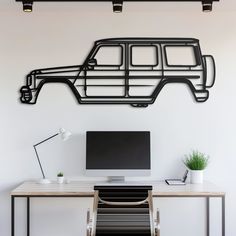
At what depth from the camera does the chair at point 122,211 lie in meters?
3.79

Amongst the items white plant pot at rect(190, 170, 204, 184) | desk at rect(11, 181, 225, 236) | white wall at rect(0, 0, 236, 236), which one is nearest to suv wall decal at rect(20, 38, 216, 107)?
white wall at rect(0, 0, 236, 236)

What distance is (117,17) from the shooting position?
189 inches

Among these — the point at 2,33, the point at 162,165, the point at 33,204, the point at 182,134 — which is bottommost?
the point at 33,204

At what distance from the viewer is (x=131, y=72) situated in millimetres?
4797

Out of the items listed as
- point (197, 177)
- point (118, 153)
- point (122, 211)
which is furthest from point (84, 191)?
point (197, 177)

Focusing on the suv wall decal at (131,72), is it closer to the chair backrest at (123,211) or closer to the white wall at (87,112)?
the white wall at (87,112)

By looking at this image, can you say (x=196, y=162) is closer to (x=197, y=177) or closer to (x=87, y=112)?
(x=197, y=177)

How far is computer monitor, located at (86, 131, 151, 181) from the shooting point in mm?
4609

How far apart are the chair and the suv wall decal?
1231mm

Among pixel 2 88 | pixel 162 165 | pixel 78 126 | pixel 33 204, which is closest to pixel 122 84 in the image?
pixel 78 126

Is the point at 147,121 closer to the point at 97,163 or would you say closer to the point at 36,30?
the point at 97,163

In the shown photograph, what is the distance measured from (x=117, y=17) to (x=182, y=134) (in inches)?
54.5

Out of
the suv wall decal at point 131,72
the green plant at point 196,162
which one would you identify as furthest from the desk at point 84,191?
the suv wall decal at point 131,72

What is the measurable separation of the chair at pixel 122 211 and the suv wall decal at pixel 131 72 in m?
1.23
